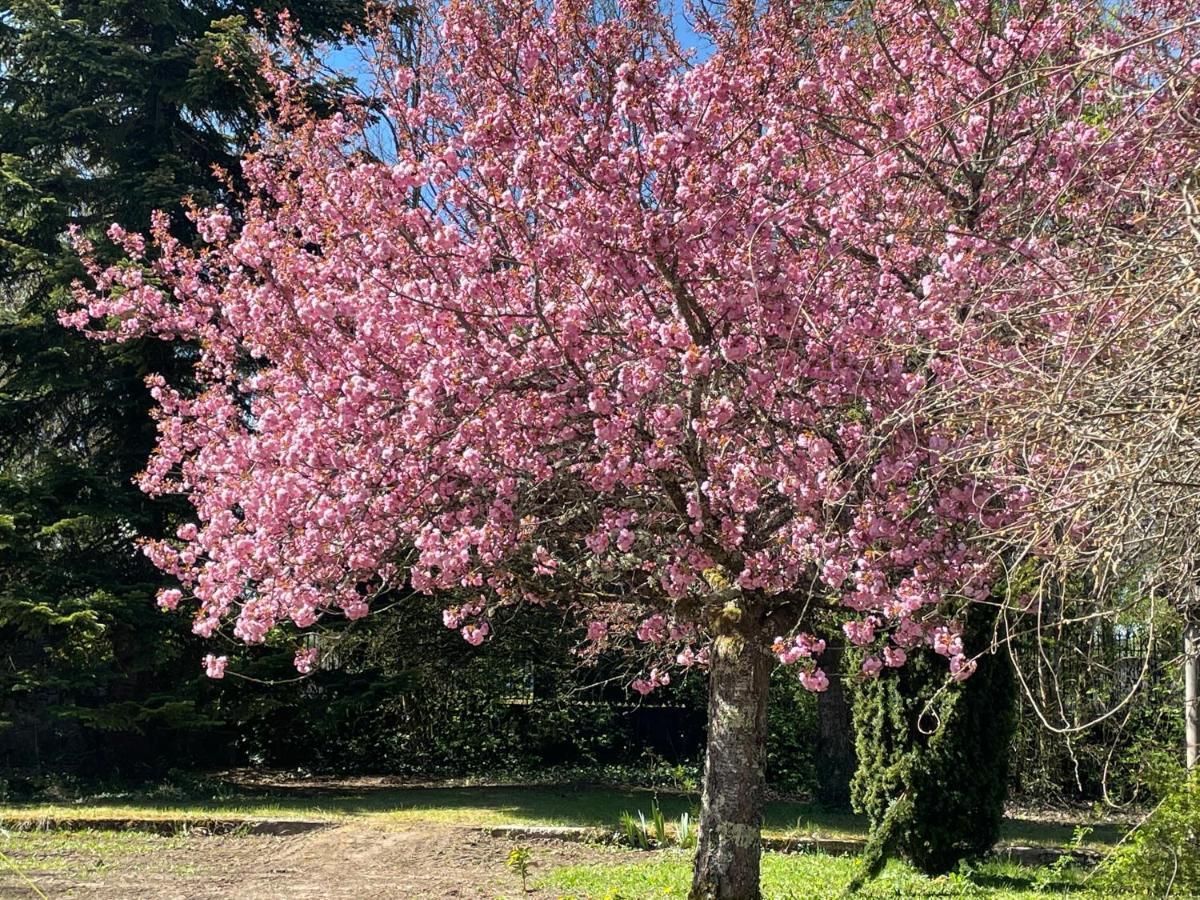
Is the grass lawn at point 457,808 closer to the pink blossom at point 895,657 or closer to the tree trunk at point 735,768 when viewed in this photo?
the tree trunk at point 735,768

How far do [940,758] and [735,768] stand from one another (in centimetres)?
201

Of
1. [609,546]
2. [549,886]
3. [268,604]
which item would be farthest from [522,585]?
[549,886]

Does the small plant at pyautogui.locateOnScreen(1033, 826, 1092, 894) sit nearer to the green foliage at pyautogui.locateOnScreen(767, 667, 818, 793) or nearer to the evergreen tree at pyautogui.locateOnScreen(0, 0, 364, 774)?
the green foliage at pyautogui.locateOnScreen(767, 667, 818, 793)

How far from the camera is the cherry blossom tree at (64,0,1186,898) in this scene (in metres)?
4.71

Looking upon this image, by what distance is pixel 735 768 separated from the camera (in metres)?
5.69

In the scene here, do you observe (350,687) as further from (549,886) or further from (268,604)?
(268,604)

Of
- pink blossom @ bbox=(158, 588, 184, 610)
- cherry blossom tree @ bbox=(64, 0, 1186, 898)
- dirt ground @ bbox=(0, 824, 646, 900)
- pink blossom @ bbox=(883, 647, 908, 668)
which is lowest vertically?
dirt ground @ bbox=(0, 824, 646, 900)

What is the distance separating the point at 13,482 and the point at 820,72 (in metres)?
8.85

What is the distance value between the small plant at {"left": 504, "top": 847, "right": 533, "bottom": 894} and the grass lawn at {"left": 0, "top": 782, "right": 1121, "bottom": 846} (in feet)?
4.93

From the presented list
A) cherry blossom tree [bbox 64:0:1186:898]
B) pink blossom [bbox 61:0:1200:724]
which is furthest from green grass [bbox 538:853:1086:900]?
pink blossom [bbox 61:0:1200:724]

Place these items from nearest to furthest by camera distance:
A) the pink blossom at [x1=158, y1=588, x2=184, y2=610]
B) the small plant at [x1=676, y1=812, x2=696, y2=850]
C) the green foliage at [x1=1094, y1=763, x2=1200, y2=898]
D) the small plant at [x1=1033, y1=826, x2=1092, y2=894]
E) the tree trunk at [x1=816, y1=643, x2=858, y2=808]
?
the green foliage at [x1=1094, y1=763, x2=1200, y2=898] < the pink blossom at [x1=158, y1=588, x2=184, y2=610] < the small plant at [x1=1033, y1=826, x2=1092, y2=894] < the small plant at [x1=676, y1=812, x2=696, y2=850] < the tree trunk at [x1=816, y1=643, x2=858, y2=808]

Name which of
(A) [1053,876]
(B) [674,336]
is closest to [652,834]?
(A) [1053,876]

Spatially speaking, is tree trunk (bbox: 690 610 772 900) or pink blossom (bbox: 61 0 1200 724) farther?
tree trunk (bbox: 690 610 772 900)

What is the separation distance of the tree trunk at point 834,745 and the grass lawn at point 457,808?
272 mm
